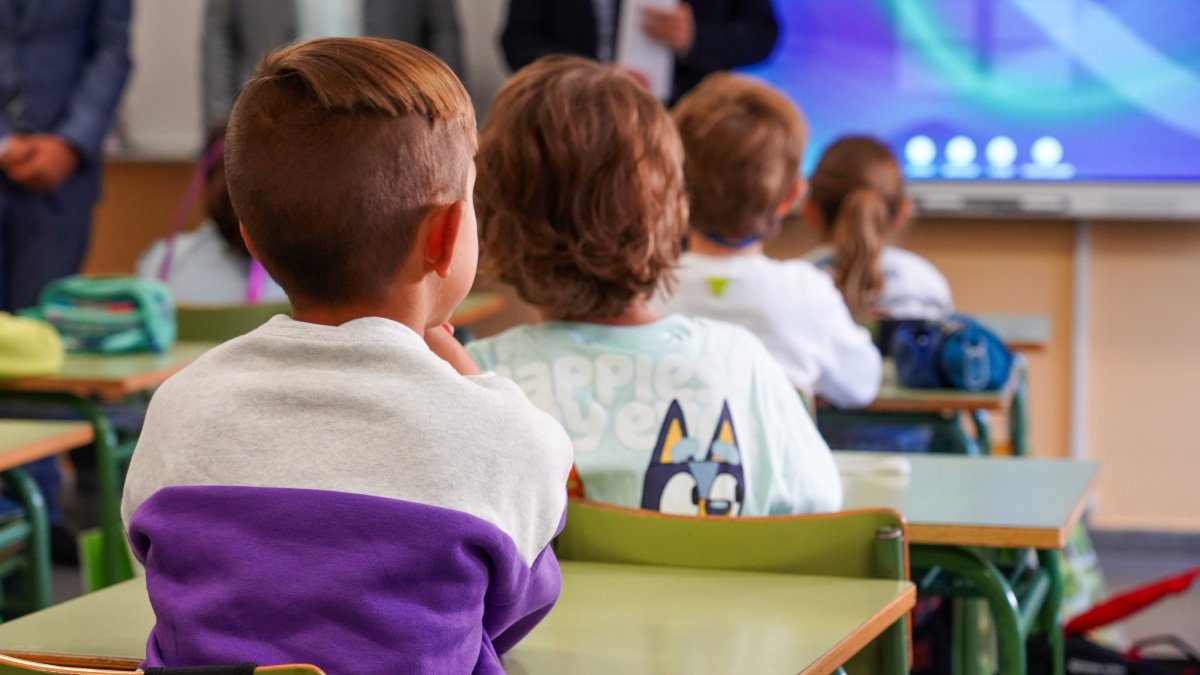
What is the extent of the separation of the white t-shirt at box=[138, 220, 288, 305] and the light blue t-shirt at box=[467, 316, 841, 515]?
2070 mm

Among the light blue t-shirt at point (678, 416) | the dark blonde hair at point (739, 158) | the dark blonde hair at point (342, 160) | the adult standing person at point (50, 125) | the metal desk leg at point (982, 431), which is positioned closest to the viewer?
the dark blonde hair at point (342, 160)

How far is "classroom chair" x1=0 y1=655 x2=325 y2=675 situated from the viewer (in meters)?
0.91

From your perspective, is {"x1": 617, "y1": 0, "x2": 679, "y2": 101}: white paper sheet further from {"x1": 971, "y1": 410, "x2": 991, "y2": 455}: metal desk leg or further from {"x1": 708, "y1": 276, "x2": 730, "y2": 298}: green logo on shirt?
{"x1": 708, "y1": 276, "x2": 730, "y2": 298}: green logo on shirt

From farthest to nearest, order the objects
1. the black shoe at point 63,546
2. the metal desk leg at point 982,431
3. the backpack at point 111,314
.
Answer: the black shoe at point 63,546 < the backpack at point 111,314 < the metal desk leg at point 982,431

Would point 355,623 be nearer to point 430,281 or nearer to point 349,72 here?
point 430,281

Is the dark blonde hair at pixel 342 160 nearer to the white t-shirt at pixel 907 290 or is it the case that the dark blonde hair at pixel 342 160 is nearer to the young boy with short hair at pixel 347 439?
the young boy with short hair at pixel 347 439

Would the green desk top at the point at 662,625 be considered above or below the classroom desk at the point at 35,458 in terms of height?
above

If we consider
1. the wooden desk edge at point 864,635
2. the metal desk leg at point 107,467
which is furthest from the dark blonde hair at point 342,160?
the metal desk leg at point 107,467

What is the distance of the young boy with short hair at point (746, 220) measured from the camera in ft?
7.86

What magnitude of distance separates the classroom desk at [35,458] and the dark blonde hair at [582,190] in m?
0.81

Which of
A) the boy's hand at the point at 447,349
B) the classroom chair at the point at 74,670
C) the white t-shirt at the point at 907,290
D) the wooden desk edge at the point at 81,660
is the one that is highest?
the boy's hand at the point at 447,349

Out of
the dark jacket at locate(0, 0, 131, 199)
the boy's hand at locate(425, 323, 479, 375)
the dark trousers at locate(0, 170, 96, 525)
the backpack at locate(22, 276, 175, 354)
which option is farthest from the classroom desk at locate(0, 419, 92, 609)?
the dark jacket at locate(0, 0, 131, 199)

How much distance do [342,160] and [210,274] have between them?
2726mm

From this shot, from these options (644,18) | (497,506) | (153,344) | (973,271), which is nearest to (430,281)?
(497,506)
